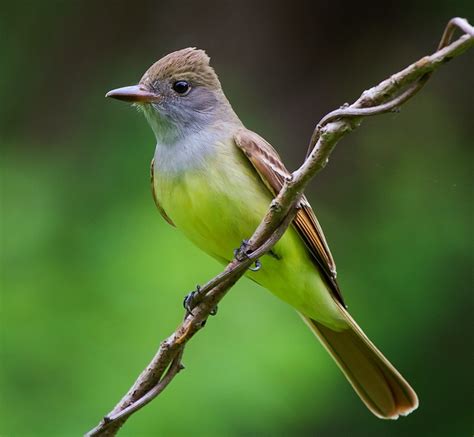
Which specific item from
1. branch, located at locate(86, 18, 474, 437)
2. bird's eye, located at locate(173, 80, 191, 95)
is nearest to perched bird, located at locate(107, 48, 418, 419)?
bird's eye, located at locate(173, 80, 191, 95)

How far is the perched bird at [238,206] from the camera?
274 cm

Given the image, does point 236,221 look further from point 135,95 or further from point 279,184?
point 135,95

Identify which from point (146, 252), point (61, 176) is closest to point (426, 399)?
point (146, 252)

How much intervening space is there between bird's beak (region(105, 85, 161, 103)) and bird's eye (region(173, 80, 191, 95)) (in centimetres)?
10

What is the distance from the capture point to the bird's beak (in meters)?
2.93

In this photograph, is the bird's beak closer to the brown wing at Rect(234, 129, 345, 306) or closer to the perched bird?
the perched bird

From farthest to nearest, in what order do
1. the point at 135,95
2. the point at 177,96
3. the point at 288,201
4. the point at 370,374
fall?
the point at 177,96, the point at 135,95, the point at 370,374, the point at 288,201

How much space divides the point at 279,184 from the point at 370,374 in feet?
2.07

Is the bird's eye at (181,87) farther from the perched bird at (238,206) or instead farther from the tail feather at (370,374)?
the tail feather at (370,374)

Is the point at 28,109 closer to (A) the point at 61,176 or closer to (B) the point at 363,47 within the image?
(A) the point at 61,176

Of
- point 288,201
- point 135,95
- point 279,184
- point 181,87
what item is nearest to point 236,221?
point 279,184

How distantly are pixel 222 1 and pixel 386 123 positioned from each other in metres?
1.30

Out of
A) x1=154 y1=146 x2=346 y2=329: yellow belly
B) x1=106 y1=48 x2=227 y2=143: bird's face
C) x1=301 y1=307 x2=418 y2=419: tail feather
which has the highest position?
x1=106 y1=48 x2=227 y2=143: bird's face

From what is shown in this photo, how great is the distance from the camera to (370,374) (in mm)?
2645
